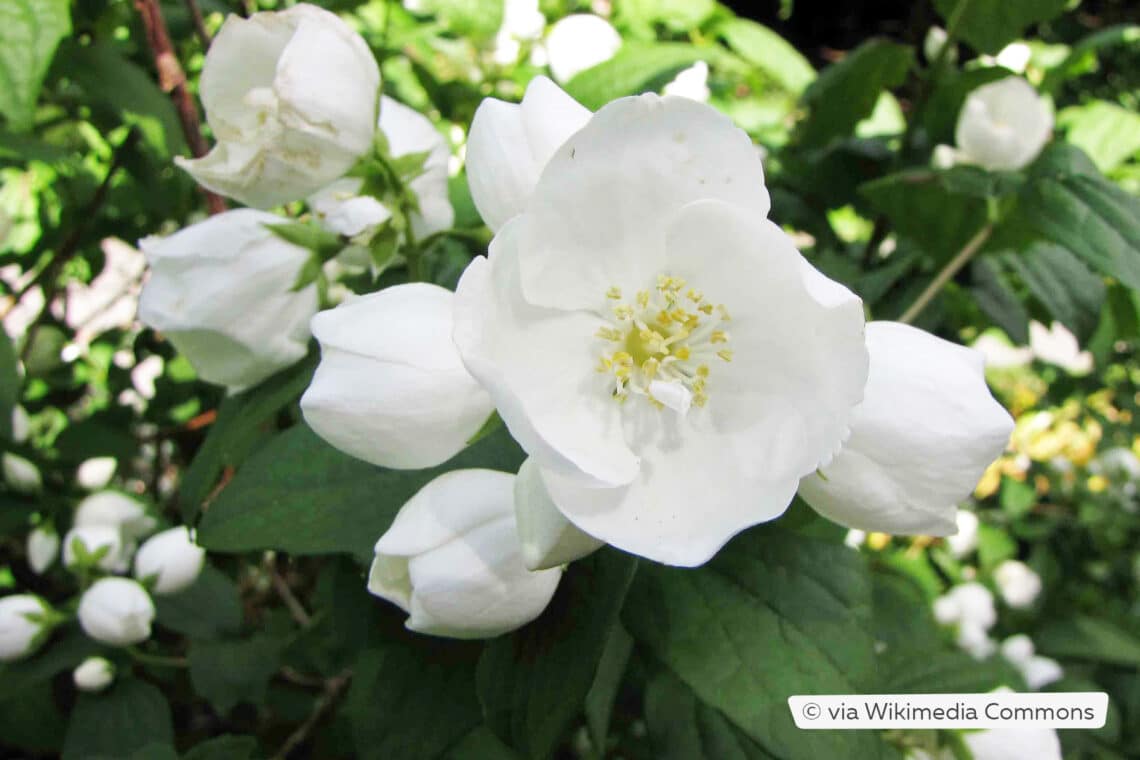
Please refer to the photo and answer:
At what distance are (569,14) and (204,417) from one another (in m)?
1.30

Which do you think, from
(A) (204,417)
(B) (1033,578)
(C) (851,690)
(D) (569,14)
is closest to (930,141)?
(D) (569,14)

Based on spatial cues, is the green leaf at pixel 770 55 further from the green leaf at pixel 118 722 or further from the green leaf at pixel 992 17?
the green leaf at pixel 118 722

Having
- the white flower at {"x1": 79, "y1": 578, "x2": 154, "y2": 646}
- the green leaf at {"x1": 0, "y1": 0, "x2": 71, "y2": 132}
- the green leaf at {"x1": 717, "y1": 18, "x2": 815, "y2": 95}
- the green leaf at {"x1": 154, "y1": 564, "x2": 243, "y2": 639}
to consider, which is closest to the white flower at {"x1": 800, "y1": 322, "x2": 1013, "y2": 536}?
the green leaf at {"x1": 0, "y1": 0, "x2": 71, "y2": 132}

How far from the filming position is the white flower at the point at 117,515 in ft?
4.56

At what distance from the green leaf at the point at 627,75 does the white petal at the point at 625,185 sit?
1.78 ft

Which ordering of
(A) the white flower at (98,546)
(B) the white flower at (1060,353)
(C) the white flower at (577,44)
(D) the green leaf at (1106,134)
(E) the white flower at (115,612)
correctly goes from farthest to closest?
(B) the white flower at (1060,353) → (C) the white flower at (577,44) → (D) the green leaf at (1106,134) → (A) the white flower at (98,546) → (E) the white flower at (115,612)

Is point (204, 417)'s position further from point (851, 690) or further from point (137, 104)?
point (851, 690)

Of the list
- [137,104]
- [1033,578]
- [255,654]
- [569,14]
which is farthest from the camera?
[1033,578]

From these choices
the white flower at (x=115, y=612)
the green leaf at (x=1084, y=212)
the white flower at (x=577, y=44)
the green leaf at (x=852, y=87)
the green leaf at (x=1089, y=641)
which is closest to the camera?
the green leaf at (x=1084, y=212)

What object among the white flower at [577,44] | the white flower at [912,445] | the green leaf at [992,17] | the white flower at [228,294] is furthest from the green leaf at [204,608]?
the green leaf at [992,17]

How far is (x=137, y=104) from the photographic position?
47.5 inches

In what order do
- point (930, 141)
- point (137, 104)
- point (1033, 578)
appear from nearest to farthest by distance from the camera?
point (137, 104)
point (930, 141)
point (1033, 578)

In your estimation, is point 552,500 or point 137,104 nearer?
point 552,500

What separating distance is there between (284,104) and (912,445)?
1.96ft
